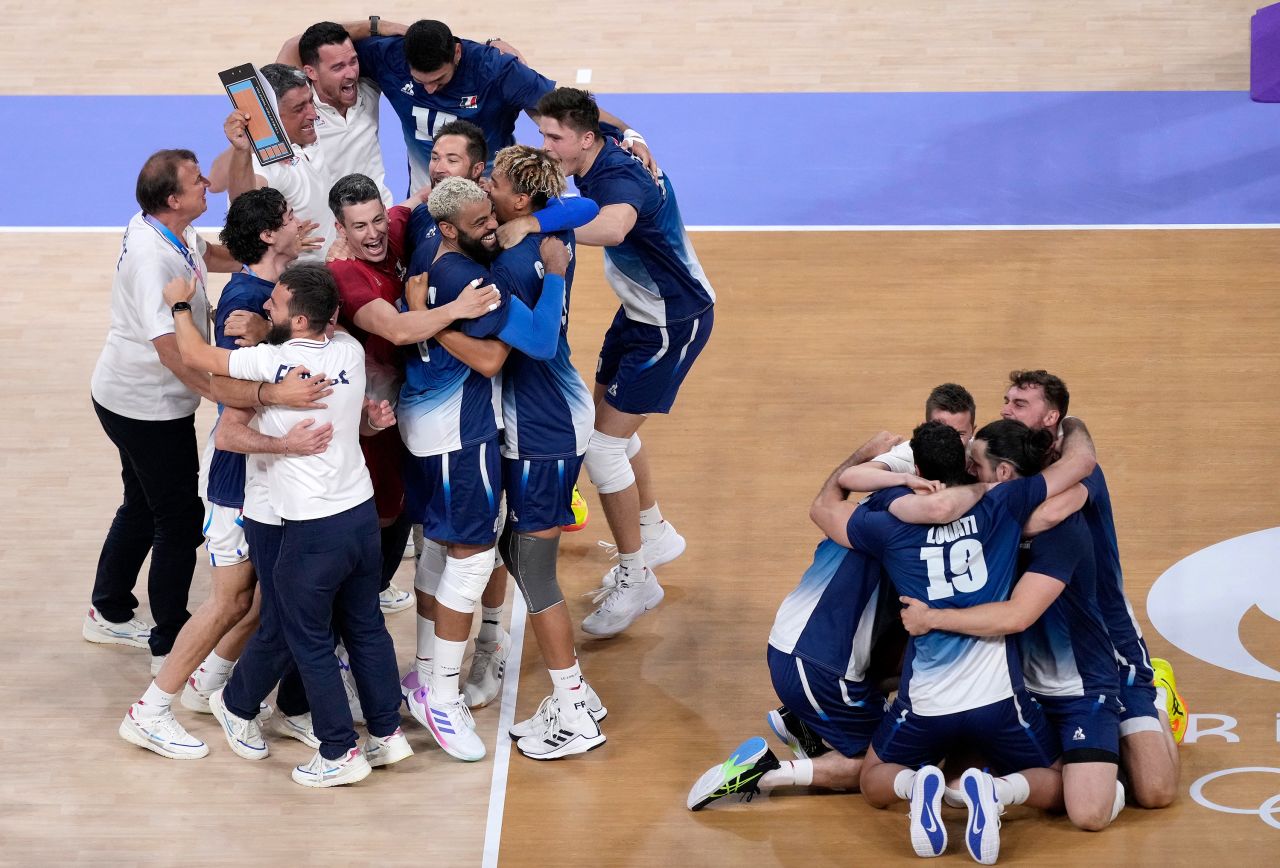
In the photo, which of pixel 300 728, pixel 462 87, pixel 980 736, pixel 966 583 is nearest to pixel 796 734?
pixel 980 736

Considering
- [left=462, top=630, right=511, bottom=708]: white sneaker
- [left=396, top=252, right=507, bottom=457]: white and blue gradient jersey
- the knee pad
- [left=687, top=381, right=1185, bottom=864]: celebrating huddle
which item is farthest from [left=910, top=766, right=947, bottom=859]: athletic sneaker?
[left=396, top=252, right=507, bottom=457]: white and blue gradient jersey

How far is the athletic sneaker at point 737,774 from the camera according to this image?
5559 millimetres

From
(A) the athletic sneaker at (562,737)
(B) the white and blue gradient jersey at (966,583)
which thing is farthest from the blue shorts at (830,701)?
(A) the athletic sneaker at (562,737)

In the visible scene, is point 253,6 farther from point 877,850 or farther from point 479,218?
point 877,850

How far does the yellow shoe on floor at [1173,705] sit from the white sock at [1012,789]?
0.76m

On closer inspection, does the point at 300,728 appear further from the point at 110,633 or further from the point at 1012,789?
the point at 1012,789

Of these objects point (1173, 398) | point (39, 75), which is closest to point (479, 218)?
point (1173, 398)

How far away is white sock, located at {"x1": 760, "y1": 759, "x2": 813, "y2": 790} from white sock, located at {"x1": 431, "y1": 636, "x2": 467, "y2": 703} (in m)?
1.29

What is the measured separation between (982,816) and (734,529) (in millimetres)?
2491

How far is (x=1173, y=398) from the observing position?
827 cm

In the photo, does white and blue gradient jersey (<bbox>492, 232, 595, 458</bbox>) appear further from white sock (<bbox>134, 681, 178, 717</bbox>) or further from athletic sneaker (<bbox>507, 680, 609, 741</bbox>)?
white sock (<bbox>134, 681, 178, 717</bbox>)

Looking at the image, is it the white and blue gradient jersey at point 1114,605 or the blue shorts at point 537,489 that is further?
the blue shorts at point 537,489

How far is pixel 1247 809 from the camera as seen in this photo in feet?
18.3

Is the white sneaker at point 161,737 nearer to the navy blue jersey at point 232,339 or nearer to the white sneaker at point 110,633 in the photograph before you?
the white sneaker at point 110,633
